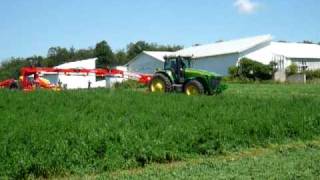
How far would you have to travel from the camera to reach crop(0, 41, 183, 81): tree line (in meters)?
100

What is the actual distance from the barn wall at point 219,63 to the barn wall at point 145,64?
697 cm

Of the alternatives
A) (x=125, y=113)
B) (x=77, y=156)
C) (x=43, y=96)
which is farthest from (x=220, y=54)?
(x=77, y=156)

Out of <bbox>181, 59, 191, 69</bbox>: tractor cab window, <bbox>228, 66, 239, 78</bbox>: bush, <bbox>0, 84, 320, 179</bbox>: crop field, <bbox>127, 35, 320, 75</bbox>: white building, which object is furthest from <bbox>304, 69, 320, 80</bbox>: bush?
<bbox>0, 84, 320, 179</bbox>: crop field

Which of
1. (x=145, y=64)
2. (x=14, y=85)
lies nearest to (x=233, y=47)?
(x=145, y=64)

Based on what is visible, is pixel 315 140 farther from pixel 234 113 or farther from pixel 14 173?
pixel 14 173

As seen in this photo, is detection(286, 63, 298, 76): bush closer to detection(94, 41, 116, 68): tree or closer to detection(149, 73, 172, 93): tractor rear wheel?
detection(149, 73, 172, 93): tractor rear wheel

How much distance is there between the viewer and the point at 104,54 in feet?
329

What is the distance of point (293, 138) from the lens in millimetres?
15414

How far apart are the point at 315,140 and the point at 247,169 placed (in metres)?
5.34

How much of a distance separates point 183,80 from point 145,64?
134 feet

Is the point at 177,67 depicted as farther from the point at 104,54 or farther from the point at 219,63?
the point at 104,54

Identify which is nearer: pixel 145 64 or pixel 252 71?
pixel 252 71

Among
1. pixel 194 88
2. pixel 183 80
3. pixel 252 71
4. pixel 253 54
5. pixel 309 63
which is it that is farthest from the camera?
pixel 309 63

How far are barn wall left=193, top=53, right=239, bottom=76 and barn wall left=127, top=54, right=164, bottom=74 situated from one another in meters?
6.97
